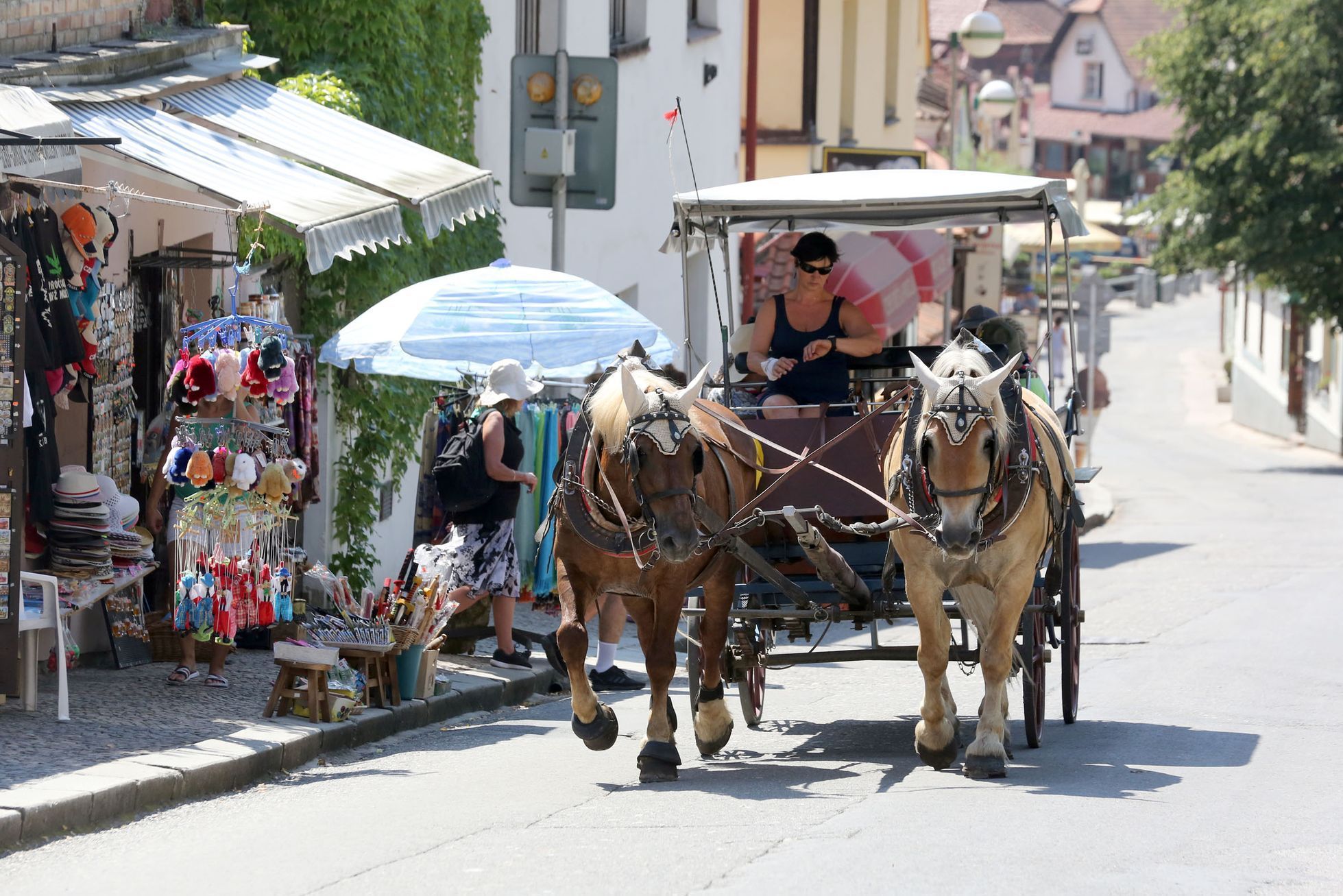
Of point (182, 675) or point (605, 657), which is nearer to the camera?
point (182, 675)

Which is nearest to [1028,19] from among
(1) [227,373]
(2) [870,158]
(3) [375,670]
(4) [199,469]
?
(2) [870,158]

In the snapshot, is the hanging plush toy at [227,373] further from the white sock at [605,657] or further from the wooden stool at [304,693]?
the white sock at [605,657]

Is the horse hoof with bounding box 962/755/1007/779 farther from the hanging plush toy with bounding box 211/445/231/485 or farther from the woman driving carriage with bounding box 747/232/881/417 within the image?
the hanging plush toy with bounding box 211/445/231/485

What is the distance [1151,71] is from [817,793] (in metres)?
31.8

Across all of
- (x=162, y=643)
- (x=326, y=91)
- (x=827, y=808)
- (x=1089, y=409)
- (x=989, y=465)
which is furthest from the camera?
(x=1089, y=409)

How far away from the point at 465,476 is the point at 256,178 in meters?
2.01

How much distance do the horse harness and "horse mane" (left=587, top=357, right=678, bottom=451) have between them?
102 cm

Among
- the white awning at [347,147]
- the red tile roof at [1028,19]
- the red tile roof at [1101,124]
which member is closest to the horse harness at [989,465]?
the white awning at [347,147]

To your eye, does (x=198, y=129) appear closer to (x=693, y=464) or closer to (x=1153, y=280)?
(x=693, y=464)

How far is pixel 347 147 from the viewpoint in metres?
11.5

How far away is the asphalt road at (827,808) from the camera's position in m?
6.09

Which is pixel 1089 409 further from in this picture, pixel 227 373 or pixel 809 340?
pixel 227 373

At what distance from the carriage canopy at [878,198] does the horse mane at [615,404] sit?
4.24ft

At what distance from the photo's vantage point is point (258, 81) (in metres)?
12.4
